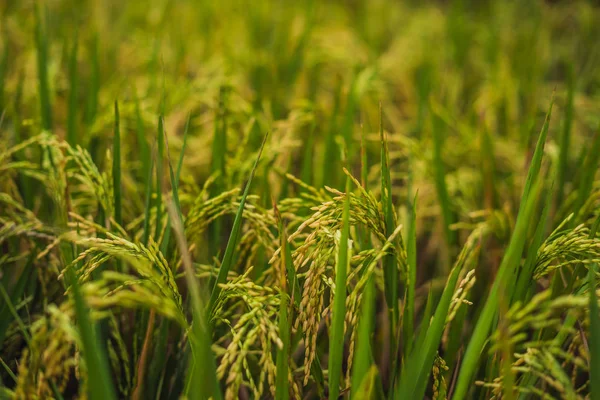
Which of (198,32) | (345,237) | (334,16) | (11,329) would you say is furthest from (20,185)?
(334,16)

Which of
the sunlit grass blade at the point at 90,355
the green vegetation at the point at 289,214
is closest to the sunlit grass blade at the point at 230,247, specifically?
the green vegetation at the point at 289,214

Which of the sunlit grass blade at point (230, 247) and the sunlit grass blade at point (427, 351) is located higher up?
the sunlit grass blade at point (230, 247)

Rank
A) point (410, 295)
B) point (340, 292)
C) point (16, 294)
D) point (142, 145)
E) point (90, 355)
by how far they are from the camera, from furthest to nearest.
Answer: point (142, 145), point (16, 294), point (410, 295), point (340, 292), point (90, 355)

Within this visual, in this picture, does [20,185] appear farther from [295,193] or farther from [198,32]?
Answer: [198,32]

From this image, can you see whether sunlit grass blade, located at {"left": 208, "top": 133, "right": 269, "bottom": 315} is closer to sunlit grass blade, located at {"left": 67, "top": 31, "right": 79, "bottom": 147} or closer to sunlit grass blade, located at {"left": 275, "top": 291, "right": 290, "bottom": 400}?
sunlit grass blade, located at {"left": 275, "top": 291, "right": 290, "bottom": 400}

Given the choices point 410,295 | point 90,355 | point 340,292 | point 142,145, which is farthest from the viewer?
point 142,145

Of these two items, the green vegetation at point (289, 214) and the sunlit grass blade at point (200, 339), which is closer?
the sunlit grass blade at point (200, 339)

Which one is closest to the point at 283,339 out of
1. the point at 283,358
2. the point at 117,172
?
the point at 283,358

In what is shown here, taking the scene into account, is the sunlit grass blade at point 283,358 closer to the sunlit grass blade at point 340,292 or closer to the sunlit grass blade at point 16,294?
the sunlit grass blade at point 340,292

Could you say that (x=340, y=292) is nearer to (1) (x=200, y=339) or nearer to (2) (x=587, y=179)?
(1) (x=200, y=339)
